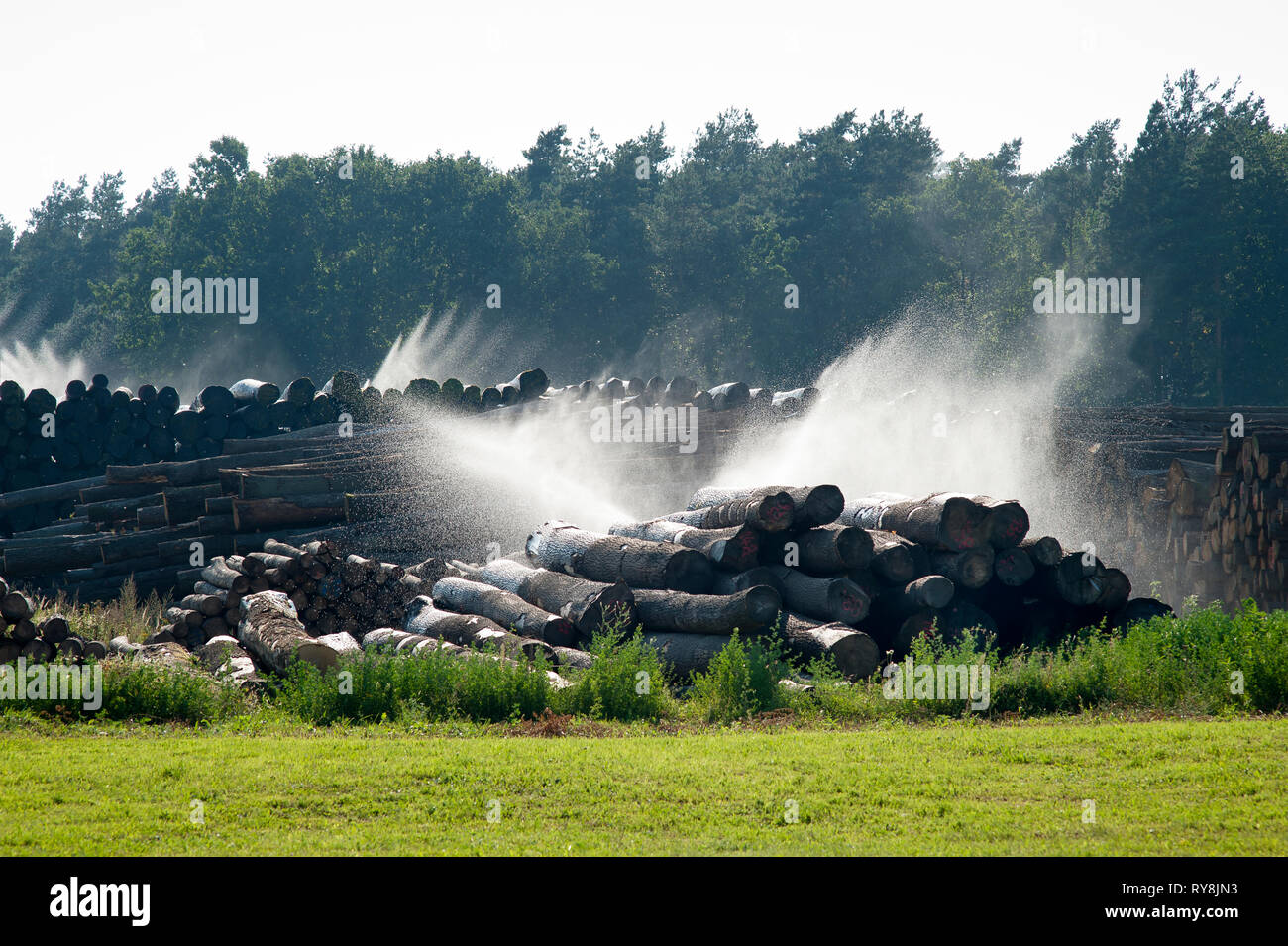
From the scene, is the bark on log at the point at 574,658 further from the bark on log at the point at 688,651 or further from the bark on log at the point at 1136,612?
the bark on log at the point at 1136,612

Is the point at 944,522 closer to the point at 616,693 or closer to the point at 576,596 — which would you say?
the point at 576,596

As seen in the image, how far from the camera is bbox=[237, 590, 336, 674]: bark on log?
38.7 feet

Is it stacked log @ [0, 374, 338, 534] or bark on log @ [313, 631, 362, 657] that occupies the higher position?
stacked log @ [0, 374, 338, 534]

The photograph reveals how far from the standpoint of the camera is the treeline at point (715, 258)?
47594 mm

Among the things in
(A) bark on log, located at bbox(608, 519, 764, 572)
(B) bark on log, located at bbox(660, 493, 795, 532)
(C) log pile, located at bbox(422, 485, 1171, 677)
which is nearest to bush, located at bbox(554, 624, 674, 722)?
(C) log pile, located at bbox(422, 485, 1171, 677)

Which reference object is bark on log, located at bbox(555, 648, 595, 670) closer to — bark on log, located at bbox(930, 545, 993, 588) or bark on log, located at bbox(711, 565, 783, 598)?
bark on log, located at bbox(711, 565, 783, 598)

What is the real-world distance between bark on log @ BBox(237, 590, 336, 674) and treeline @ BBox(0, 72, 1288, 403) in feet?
127

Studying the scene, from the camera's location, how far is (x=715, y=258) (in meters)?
57.5

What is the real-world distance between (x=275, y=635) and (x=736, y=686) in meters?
5.60

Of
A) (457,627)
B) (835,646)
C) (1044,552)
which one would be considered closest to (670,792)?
(835,646)

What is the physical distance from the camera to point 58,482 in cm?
2183

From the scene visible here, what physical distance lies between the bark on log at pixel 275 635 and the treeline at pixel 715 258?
38778 millimetres
